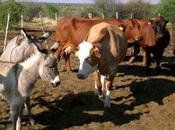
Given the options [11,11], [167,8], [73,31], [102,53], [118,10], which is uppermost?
[102,53]

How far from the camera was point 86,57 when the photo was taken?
7539 millimetres

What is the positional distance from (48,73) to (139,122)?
214 centimetres

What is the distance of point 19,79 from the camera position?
258 inches

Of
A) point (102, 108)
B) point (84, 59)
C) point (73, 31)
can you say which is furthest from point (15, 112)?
point (73, 31)

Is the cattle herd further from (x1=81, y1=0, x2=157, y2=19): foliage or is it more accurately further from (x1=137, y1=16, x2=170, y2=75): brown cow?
(x1=81, y1=0, x2=157, y2=19): foliage

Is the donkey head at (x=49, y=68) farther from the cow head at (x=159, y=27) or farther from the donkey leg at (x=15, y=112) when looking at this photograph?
the cow head at (x=159, y=27)

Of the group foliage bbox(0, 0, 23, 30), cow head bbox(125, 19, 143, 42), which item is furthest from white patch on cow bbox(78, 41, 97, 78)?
foliage bbox(0, 0, 23, 30)

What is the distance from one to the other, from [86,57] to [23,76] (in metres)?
1.46

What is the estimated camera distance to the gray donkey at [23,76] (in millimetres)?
6488

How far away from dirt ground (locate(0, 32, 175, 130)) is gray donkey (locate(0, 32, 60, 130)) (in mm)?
824

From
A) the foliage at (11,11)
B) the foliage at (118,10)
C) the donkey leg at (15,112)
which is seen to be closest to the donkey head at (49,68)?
the donkey leg at (15,112)

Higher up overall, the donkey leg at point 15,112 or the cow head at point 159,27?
the cow head at point 159,27

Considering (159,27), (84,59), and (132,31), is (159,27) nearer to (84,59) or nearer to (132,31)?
(132,31)

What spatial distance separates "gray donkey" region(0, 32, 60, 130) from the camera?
649cm
